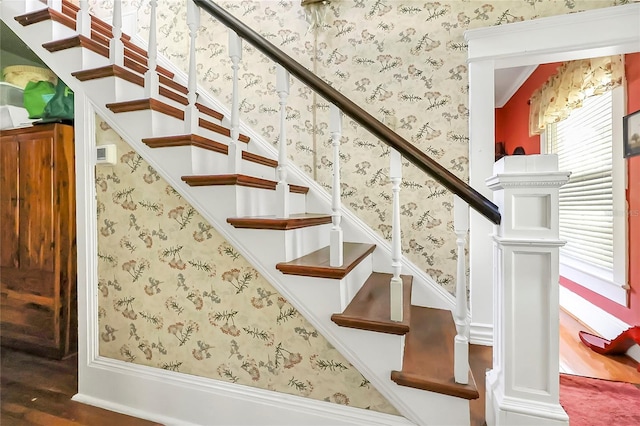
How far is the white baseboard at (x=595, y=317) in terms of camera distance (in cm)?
222

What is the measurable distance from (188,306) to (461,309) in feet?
4.17

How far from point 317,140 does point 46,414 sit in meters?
2.22

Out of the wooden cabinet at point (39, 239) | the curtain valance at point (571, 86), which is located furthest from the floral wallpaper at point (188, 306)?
the curtain valance at point (571, 86)

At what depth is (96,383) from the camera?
1.70 m

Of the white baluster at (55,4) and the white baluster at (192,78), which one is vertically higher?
the white baluster at (55,4)

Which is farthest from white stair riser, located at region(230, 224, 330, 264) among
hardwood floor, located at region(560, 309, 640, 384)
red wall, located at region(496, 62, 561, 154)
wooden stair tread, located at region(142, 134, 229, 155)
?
red wall, located at region(496, 62, 561, 154)

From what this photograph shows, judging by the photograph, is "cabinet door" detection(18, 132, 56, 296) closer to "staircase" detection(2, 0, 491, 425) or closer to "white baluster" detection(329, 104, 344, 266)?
"staircase" detection(2, 0, 491, 425)

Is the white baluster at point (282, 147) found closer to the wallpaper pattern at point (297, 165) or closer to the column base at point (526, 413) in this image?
the wallpaper pattern at point (297, 165)

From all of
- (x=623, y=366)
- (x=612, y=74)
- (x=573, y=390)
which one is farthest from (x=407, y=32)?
(x=623, y=366)

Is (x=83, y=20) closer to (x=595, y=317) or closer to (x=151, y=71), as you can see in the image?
(x=151, y=71)

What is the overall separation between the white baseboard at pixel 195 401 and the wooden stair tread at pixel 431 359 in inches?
8.4

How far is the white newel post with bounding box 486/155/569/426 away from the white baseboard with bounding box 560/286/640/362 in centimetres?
169

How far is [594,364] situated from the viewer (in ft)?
6.58

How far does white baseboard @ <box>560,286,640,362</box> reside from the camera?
2218mm
